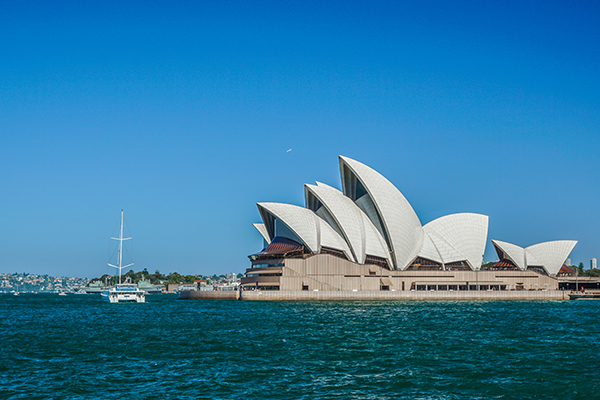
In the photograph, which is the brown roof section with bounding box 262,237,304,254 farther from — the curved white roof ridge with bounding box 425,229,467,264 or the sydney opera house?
the curved white roof ridge with bounding box 425,229,467,264

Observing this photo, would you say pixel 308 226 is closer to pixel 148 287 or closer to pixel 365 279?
pixel 365 279

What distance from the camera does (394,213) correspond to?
241 feet

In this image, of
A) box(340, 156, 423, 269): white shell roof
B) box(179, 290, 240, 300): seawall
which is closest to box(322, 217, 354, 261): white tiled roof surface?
box(340, 156, 423, 269): white shell roof

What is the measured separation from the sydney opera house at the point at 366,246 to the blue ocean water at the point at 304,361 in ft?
115

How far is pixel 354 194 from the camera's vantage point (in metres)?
75.8

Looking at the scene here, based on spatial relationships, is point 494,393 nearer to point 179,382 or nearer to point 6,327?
point 179,382

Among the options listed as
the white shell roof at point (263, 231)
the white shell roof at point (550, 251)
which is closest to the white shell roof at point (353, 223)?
the white shell roof at point (263, 231)

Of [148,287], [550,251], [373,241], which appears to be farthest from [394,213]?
[148,287]

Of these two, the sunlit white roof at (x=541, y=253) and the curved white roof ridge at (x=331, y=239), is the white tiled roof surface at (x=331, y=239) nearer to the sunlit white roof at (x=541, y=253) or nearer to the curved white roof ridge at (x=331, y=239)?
the curved white roof ridge at (x=331, y=239)

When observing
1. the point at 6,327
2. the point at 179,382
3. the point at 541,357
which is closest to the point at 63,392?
the point at 179,382

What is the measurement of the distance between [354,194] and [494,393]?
59004mm

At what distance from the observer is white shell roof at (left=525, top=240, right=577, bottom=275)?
8881 cm

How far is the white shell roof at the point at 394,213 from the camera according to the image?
71562 mm

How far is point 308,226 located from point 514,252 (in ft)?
115
